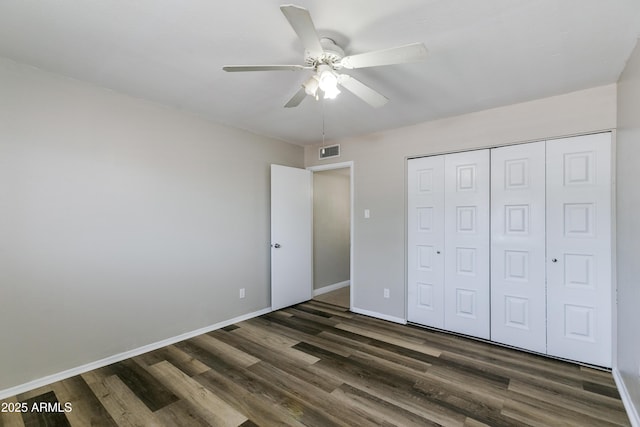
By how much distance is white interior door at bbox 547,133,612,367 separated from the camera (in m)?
2.52

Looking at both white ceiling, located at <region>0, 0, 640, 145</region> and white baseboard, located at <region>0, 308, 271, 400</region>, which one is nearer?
white ceiling, located at <region>0, 0, 640, 145</region>

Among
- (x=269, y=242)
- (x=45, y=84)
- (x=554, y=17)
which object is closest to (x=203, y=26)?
(x=45, y=84)

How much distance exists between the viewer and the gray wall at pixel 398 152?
8.75 feet

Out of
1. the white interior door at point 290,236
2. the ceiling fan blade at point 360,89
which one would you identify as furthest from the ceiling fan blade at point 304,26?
the white interior door at point 290,236

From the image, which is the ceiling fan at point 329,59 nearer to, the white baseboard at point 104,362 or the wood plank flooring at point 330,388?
the wood plank flooring at point 330,388

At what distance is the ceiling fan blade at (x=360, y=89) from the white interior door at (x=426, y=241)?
1638 millimetres

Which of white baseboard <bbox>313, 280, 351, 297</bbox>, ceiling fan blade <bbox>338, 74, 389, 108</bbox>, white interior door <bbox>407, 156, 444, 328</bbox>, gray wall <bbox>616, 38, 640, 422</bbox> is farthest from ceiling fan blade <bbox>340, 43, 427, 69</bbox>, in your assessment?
white baseboard <bbox>313, 280, 351, 297</bbox>

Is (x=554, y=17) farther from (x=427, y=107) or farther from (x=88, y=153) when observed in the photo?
(x=88, y=153)

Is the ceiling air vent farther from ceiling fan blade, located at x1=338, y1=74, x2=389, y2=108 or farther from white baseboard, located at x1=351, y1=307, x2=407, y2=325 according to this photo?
white baseboard, located at x1=351, y1=307, x2=407, y2=325

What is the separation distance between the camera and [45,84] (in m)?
2.30

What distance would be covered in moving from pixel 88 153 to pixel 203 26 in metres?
1.62

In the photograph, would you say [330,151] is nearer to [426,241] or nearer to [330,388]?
[426,241]

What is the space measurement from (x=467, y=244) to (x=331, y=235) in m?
2.48

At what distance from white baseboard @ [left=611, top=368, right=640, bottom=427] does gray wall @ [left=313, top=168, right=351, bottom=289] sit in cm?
353
